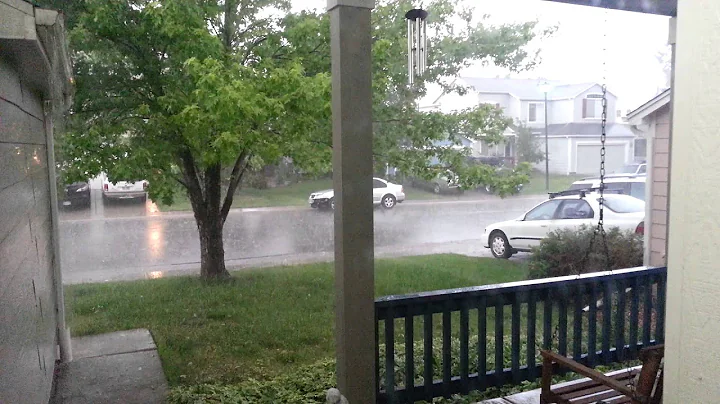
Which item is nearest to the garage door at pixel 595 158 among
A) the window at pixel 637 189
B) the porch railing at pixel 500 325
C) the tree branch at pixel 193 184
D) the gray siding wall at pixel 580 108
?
the gray siding wall at pixel 580 108

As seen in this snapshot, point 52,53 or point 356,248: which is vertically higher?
point 52,53

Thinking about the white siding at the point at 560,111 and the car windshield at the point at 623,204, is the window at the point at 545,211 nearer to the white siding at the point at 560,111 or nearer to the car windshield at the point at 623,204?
the car windshield at the point at 623,204

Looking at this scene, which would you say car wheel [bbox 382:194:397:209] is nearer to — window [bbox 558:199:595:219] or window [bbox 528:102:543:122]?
window [bbox 528:102:543:122]

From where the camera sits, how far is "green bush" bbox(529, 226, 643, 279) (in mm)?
A: 5961

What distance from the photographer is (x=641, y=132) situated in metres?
6.27

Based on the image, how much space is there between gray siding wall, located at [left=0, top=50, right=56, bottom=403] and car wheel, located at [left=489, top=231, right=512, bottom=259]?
600 centimetres

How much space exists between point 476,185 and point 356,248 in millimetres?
4286

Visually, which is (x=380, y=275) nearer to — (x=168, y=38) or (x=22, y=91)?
(x=168, y=38)

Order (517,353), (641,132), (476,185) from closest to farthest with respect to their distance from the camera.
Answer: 1. (517,353)
2. (641,132)
3. (476,185)

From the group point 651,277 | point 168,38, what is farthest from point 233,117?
point 651,277

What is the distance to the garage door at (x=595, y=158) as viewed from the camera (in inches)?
332

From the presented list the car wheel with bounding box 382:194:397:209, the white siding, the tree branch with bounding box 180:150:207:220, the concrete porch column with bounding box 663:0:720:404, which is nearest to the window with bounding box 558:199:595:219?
the white siding

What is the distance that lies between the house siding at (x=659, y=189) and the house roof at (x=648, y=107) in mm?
77

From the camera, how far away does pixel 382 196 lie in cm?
1084
